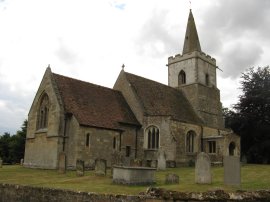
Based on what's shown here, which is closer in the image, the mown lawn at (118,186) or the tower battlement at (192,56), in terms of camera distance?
the mown lawn at (118,186)

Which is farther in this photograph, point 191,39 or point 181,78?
point 191,39

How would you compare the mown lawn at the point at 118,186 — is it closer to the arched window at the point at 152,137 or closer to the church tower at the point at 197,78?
the arched window at the point at 152,137

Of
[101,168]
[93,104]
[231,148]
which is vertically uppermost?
[93,104]

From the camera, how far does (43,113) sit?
29750 millimetres

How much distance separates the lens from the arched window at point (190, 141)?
32.0 metres

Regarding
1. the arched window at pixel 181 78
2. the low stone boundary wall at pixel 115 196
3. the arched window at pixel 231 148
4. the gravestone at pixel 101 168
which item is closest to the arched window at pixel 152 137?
the arched window at pixel 231 148

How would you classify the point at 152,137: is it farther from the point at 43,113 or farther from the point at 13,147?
the point at 13,147

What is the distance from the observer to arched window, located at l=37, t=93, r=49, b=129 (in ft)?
96.5

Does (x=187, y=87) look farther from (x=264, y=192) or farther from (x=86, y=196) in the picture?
(x=264, y=192)

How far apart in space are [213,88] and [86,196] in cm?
3014

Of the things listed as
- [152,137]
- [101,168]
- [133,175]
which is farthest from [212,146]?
[133,175]

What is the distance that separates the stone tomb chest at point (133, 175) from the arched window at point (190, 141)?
15.3 meters

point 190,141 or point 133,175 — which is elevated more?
point 190,141

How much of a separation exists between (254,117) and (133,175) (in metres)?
23.5
